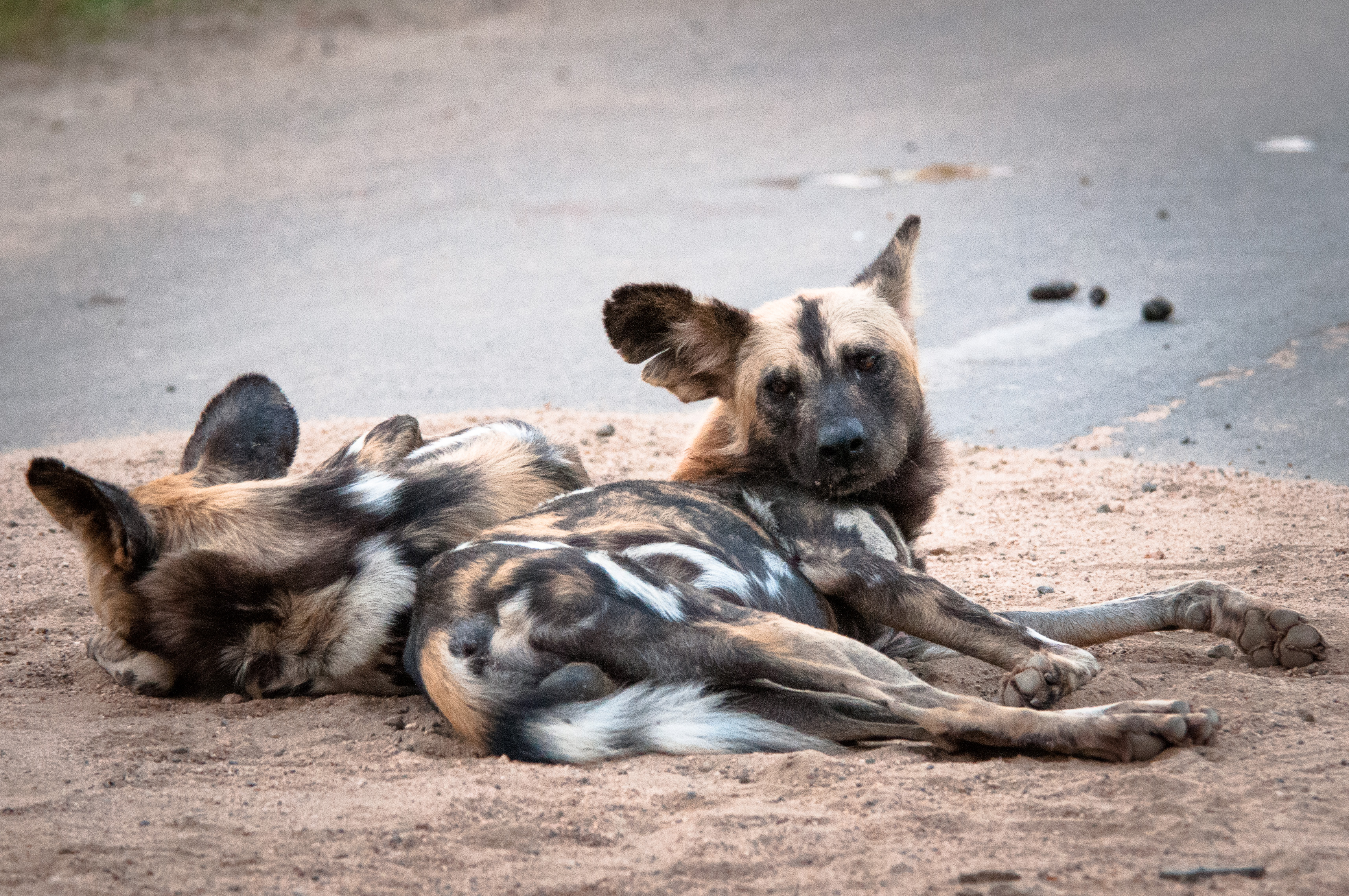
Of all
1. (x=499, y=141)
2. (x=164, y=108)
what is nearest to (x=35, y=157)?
(x=164, y=108)

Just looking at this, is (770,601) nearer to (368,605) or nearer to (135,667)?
(368,605)

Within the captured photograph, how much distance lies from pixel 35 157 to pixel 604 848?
8.21 m

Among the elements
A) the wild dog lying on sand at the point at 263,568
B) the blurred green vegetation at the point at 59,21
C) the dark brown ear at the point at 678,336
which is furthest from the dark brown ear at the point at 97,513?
the blurred green vegetation at the point at 59,21

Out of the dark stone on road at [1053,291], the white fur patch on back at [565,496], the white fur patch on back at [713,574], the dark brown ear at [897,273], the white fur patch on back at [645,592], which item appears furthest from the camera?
the dark stone on road at [1053,291]

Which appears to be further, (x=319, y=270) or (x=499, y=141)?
(x=499, y=141)

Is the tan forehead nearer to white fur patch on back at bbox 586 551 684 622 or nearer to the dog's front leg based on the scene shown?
the dog's front leg

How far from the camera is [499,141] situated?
8.62m

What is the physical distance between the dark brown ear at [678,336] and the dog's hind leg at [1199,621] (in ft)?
2.88

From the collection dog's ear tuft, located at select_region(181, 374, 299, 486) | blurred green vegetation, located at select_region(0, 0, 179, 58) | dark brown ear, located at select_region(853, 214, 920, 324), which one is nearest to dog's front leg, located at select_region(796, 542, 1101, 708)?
dark brown ear, located at select_region(853, 214, 920, 324)

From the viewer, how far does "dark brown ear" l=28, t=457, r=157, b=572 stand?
2.38m

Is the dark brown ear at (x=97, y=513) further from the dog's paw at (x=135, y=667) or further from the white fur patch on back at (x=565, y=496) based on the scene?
the white fur patch on back at (x=565, y=496)

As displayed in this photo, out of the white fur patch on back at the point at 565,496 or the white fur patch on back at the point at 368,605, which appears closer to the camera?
the white fur patch on back at the point at 368,605

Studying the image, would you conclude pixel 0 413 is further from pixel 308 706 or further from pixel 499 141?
pixel 499 141

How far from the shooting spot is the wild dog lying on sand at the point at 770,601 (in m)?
2.19
